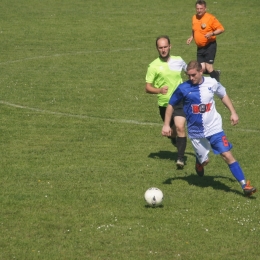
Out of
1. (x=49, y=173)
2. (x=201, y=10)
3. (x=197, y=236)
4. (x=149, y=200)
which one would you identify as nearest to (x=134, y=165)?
(x=49, y=173)

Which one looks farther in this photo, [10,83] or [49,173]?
[10,83]

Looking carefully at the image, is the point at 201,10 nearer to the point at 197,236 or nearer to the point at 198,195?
the point at 198,195

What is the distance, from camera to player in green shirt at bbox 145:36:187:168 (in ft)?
45.7

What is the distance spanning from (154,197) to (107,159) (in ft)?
10.4

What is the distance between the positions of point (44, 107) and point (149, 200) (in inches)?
317

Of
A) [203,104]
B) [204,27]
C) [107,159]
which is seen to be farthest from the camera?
[204,27]

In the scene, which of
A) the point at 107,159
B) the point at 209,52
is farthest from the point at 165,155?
the point at 209,52

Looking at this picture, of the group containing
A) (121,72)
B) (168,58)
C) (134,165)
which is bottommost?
(121,72)

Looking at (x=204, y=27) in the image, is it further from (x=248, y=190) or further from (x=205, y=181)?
(x=248, y=190)

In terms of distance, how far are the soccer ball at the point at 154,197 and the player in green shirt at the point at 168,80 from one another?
2220 mm

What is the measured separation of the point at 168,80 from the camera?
14359 mm

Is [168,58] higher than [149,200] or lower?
higher

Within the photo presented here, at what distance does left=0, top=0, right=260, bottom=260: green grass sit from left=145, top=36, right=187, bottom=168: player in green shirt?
1.91 ft

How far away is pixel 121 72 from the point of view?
23812mm
